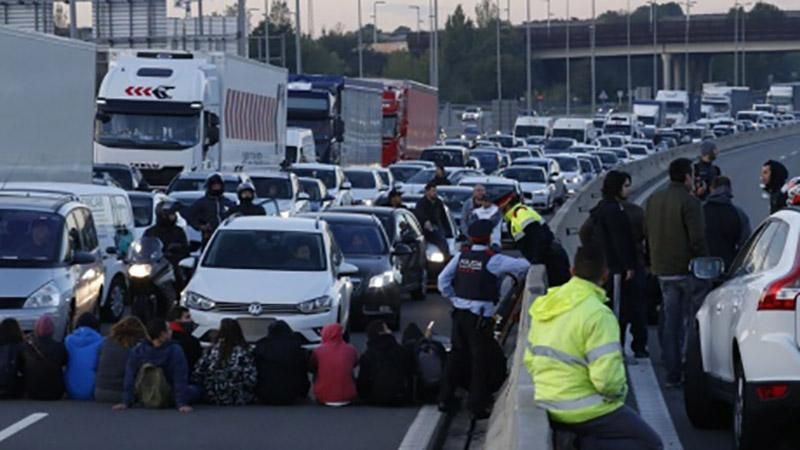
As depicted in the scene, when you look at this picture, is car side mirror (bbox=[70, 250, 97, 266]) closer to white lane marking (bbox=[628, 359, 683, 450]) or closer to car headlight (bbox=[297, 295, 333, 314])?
car headlight (bbox=[297, 295, 333, 314])

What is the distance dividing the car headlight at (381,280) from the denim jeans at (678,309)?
8.07m

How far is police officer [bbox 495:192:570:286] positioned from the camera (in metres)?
18.2

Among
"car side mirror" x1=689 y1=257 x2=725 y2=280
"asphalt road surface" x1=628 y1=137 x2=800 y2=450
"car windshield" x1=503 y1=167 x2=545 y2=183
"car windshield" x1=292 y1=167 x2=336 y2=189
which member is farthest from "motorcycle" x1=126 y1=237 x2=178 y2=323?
"car windshield" x1=503 y1=167 x2=545 y2=183

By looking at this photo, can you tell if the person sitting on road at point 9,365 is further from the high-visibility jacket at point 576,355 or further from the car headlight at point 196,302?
the high-visibility jacket at point 576,355

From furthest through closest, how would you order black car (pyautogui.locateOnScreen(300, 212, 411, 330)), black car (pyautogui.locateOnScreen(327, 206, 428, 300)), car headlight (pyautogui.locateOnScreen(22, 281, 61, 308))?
black car (pyautogui.locateOnScreen(327, 206, 428, 300)), black car (pyautogui.locateOnScreen(300, 212, 411, 330)), car headlight (pyautogui.locateOnScreen(22, 281, 61, 308))

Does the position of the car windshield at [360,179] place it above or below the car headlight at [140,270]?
above

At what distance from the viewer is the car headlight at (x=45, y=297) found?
20031 millimetres

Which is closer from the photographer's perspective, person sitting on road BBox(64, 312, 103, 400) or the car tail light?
the car tail light

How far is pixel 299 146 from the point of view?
182 feet

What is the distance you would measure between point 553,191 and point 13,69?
1125 inches

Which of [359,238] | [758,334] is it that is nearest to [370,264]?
[359,238]

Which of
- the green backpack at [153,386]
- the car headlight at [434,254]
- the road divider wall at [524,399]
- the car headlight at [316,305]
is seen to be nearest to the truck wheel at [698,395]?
the road divider wall at [524,399]

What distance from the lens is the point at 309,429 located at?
50.4ft

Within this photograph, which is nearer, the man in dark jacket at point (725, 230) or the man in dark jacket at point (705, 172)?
the man in dark jacket at point (725, 230)
